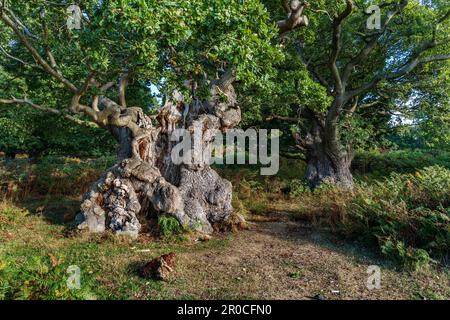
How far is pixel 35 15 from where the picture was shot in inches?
A: 279

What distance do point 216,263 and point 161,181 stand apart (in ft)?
9.15

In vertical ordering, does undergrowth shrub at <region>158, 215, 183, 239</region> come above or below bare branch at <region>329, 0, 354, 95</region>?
below

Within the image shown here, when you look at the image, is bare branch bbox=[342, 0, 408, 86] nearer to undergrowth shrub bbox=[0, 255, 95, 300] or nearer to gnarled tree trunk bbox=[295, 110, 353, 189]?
gnarled tree trunk bbox=[295, 110, 353, 189]

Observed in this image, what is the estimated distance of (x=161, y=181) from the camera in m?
7.84

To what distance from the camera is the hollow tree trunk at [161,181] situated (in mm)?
7453

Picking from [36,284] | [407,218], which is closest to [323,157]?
[407,218]

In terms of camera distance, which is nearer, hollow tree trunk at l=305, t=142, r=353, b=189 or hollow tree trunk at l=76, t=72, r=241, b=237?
hollow tree trunk at l=76, t=72, r=241, b=237

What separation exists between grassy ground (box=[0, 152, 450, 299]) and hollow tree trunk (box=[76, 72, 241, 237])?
574 millimetres

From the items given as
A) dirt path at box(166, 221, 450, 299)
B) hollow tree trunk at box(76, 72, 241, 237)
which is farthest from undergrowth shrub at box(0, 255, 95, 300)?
hollow tree trunk at box(76, 72, 241, 237)

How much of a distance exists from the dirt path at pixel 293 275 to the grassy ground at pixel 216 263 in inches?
0.6

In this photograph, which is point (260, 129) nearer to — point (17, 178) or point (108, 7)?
point (17, 178)

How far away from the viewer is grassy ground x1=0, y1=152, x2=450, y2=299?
4566 millimetres

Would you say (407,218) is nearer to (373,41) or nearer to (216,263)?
(216,263)

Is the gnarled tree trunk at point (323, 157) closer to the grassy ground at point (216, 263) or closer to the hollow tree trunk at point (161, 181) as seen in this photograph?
the grassy ground at point (216, 263)
